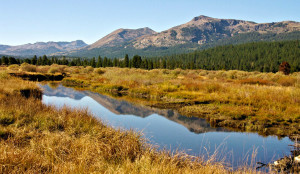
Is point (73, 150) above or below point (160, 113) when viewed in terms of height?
above

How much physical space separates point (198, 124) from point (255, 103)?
629cm

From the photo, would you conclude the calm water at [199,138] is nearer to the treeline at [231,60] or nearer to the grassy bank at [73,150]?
the grassy bank at [73,150]

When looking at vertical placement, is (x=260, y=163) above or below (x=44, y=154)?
below

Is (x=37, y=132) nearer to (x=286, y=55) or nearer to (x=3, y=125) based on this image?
(x=3, y=125)

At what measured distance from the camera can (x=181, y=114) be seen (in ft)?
55.4

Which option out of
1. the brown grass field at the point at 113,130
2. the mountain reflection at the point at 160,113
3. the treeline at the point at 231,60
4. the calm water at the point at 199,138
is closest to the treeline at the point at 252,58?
the treeline at the point at 231,60

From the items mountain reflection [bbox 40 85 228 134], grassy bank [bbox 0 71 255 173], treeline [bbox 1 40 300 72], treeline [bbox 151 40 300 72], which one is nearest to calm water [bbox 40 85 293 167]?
mountain reflection [bbox 40 85 228 134]

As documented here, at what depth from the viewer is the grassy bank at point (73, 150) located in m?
4.87

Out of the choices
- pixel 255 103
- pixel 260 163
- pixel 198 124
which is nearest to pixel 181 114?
Result: pixel 198 124

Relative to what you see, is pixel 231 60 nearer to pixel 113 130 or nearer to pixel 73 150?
pixel 113 130

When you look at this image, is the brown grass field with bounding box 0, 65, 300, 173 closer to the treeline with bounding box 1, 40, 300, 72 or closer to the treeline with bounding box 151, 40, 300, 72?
the treeline with bounding box 1, 40, 300, 72

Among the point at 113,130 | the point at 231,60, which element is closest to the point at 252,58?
the point at 231,60

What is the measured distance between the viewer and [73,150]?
609cm

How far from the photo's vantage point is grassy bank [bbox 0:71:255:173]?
16.0ft
